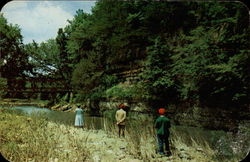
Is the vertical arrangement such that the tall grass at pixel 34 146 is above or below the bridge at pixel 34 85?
below

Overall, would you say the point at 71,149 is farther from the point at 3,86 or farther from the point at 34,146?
the point at 3,86

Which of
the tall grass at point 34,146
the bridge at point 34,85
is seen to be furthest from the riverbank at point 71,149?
the bridge at point 34,85

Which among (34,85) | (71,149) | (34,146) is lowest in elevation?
(71,149)

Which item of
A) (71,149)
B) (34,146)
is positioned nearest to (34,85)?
(34,146)

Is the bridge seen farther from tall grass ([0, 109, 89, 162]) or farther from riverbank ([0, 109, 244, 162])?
tall grass ([0, 109, 89, 162])

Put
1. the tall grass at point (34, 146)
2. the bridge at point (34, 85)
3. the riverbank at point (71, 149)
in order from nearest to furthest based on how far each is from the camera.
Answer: the tall grass at point (34, 146) → the riverbank at point (71, 149) → the bridge at point (34, 85)

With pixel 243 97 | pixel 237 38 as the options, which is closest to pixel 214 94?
pixel 243 97

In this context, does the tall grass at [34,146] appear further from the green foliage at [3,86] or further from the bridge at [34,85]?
the bridge at [34,85]

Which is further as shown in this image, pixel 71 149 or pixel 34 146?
pixel 71 149

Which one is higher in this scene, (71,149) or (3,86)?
(3,86)

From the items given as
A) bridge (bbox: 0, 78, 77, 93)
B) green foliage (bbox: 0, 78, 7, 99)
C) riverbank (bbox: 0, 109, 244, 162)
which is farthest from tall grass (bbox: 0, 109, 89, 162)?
bridge (bbox: 0, 78, 77, 93)

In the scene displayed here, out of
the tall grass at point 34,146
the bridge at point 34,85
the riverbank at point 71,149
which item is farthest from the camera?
the bridge at point 34,85

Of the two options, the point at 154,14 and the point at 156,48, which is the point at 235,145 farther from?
the point at 154,14

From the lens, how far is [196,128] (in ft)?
48.3
